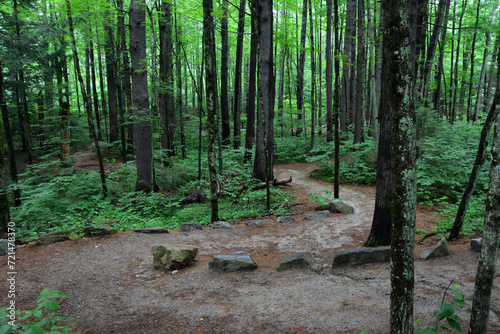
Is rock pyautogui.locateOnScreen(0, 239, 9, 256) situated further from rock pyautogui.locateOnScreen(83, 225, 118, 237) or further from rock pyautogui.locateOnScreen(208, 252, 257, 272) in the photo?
rock pyautogui.locateOnScreen(208, 252, 257, 272)

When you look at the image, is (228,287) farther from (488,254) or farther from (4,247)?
(4,247)

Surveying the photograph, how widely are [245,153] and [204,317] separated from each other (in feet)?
37.4

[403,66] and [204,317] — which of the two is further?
[204,317]

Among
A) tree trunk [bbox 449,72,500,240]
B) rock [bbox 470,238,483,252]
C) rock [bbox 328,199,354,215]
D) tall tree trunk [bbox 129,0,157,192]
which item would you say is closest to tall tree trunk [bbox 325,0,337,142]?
rock [bbox 328,199,354,215]

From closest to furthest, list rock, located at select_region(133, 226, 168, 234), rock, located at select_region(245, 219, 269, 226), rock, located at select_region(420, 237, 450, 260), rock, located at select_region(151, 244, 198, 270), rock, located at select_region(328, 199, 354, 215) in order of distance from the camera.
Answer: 1. rock, located at select_region(420, 237, 450, 260)
2. rock, located at select_region(151, 244, 198, 270)
3. rock, located at select_region(133, 226, 168, 234)
4. rock, located at select_region(245, 219, 269, 226)
5. rock, located at select_region(328, 199, 354, 215)

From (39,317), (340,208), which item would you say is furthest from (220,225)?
(39,317)

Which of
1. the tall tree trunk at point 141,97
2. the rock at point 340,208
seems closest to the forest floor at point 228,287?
the rock at point 340,208

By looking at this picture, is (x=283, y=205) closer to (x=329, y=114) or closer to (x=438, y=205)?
(x=438, y=205)

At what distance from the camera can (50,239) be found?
6.36m

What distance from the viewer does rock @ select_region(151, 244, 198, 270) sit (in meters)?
5.31

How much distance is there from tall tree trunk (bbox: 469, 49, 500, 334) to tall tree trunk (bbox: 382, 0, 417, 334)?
685 millimetres

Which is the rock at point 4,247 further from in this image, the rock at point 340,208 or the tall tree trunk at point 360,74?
the tall tree trunk at point 360,74

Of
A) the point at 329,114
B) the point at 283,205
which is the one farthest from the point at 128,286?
the point at 329,114

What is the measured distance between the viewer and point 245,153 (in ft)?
48.4
